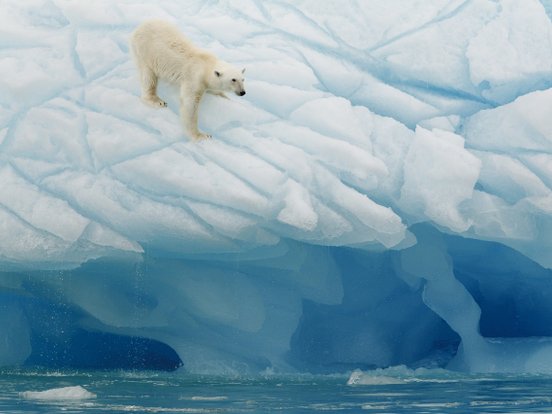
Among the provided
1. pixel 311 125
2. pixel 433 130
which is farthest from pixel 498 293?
pixel 311 125

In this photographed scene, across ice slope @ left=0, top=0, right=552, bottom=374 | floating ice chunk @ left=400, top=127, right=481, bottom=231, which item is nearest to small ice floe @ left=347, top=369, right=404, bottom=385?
ice slope @ left=0, top=0, right=552, bottom=374

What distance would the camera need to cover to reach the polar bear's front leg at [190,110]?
29.1ft

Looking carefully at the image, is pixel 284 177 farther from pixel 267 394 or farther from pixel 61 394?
pixel 61 394

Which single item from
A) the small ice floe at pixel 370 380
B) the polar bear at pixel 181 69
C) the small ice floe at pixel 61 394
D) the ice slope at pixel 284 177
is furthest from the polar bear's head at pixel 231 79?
the small ice floe at pixel 61 394

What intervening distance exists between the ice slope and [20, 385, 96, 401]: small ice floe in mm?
1821

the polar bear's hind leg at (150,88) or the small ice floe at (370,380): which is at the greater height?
the polar bear's hind leg at (150,88)

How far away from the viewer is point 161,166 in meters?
9.14

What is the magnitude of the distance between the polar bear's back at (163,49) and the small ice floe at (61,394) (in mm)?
2694

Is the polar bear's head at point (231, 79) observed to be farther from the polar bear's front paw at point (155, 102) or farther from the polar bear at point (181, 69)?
the polar bear's front paw at point (155, 102)

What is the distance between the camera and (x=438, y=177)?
9.39 metres

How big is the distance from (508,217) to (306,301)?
2.14m

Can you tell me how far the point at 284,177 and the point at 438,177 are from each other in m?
1.32

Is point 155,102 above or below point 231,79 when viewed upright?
below

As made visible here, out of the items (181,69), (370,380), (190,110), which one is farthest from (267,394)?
(181,69)
